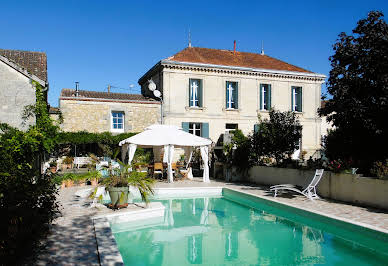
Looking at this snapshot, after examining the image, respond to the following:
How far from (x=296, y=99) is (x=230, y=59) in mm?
5446

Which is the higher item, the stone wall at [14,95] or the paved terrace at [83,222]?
the stone wall at [14,95]

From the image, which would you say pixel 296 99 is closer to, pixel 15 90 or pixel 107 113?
pixel 107 113

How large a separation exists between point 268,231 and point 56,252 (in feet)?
15.6

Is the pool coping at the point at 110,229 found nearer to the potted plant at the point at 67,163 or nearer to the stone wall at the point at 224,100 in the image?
the stone wall at the point at 224,100

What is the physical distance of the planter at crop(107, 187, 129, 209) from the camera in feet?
26.5

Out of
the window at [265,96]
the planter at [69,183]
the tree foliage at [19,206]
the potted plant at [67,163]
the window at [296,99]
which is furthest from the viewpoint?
the window at [296,99]

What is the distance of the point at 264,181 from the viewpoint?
45.3 ft

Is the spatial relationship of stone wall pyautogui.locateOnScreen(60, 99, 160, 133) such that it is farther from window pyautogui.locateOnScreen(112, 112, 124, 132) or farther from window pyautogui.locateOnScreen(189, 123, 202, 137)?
window pyautogui.locateOnScreen(189, 123, 202, 137)

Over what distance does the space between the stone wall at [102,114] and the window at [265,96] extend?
7145 mm

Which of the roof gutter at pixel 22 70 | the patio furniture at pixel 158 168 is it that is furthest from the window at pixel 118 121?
the roof gutter at pixel 22 70

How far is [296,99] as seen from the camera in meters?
23.4

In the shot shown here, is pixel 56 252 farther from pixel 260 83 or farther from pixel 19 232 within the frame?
pixel 260 83

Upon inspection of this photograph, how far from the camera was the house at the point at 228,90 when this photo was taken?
2033cm

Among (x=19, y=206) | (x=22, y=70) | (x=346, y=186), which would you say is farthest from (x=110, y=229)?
(x=22, y=70)
